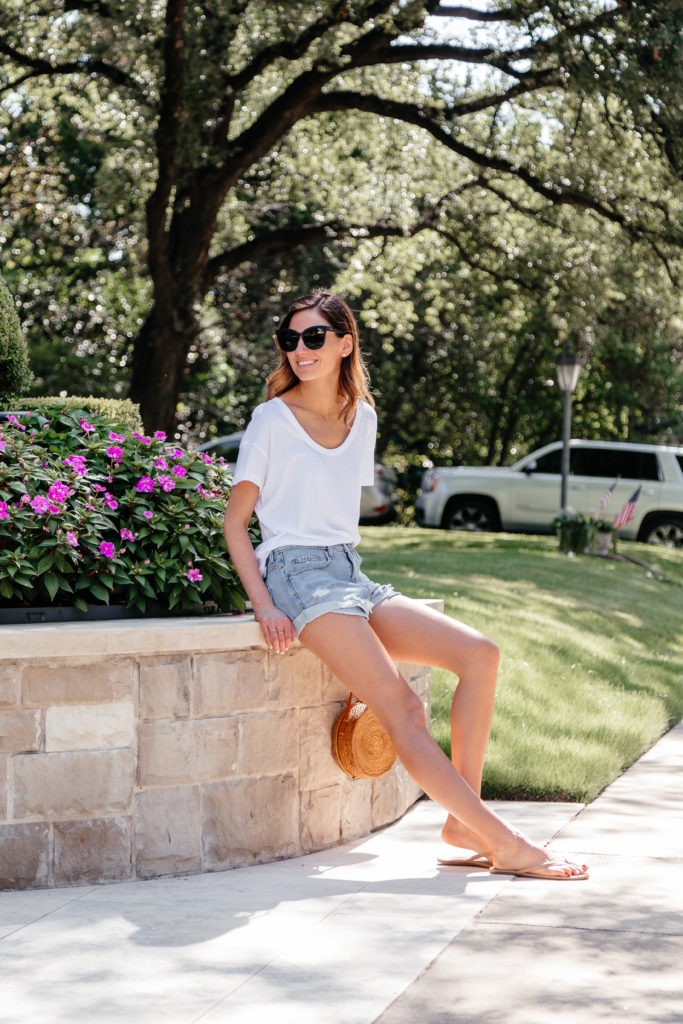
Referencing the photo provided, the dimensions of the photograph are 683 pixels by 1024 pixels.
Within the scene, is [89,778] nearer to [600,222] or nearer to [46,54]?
[46,54]

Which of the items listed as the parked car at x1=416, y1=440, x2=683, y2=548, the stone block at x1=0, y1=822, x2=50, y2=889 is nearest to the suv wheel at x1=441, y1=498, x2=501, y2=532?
the parked car at x1=416, y1=440, x2=683, y2=548

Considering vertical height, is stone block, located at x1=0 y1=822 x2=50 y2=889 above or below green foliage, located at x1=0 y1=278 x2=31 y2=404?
below

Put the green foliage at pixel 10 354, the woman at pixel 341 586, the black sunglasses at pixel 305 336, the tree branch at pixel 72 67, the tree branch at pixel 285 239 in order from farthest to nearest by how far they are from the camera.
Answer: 1. the tree branch at pixel 285 239
2. the tree branch at pixel 72 67
3. the green foliage at pixel 10 354
4. the black sunglasses at pixel 305 336
5. the woman at pixel 341 586

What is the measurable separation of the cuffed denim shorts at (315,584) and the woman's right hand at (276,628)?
0.11ft

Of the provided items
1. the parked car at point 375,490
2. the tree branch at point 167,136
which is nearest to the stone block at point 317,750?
the tree branch at point 167,136

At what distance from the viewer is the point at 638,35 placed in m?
13.1

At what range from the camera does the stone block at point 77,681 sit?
447 centimetres

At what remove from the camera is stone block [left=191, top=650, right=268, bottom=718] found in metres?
4.66

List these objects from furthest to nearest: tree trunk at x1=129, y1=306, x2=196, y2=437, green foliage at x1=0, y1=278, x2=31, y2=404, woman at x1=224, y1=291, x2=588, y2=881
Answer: tree trunk at x1=129, y1=306, x2=196, y2=437 < green foliage at x1=0, y1=278, x2=31, y2=404 < woman at x1=224, y1=291, x2=588, y2=881

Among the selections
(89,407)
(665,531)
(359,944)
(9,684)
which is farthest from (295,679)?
(665,531)

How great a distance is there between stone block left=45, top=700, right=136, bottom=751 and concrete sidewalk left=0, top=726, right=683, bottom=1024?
456 millimetres

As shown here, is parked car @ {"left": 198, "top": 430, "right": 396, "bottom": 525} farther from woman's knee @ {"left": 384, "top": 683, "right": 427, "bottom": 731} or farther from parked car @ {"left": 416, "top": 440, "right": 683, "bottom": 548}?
woman's knee @ {"left": 384, "top": 683, "right": 427, "bottom": 731}

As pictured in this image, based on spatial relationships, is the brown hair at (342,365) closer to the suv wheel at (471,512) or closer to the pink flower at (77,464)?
the pink flower at (77,464)

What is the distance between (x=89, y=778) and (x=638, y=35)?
1077cm
